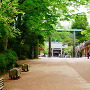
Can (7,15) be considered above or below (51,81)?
above

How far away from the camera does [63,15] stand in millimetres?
23328

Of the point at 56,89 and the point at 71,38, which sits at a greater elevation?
the point at 71,38

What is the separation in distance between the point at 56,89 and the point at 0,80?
2.55m

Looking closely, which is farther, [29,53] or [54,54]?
[54,54]

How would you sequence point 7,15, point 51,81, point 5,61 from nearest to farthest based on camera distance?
point 51,81 → point 7,15 → point 5,61

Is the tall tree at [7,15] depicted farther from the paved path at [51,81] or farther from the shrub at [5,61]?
the paved path at [51,81]

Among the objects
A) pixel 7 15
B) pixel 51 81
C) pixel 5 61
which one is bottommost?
pixel 51 81

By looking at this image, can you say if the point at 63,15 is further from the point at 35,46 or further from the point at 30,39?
the point at 35,46

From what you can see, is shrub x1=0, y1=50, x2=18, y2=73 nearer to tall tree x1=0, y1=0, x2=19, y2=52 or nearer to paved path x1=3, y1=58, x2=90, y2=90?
paved path x1=3, y1=58, x2=90, y2=90

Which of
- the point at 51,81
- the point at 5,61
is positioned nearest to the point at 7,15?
the point at 5,61

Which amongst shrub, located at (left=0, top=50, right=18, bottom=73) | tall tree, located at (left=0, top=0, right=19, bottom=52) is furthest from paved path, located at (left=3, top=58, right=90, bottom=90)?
tall tree, located at (left=0, top=0, right=19, bottom=52)

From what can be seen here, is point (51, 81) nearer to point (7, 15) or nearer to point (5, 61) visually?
point (7, 15)

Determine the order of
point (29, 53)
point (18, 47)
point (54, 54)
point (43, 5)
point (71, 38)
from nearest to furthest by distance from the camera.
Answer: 1. point (43, 5)
2. point (18, 47)
3. point (29, 53)
4. point (71, 38)
5. point (54, 54)

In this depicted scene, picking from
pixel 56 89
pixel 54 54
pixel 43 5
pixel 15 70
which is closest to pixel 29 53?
pixel 43 5
